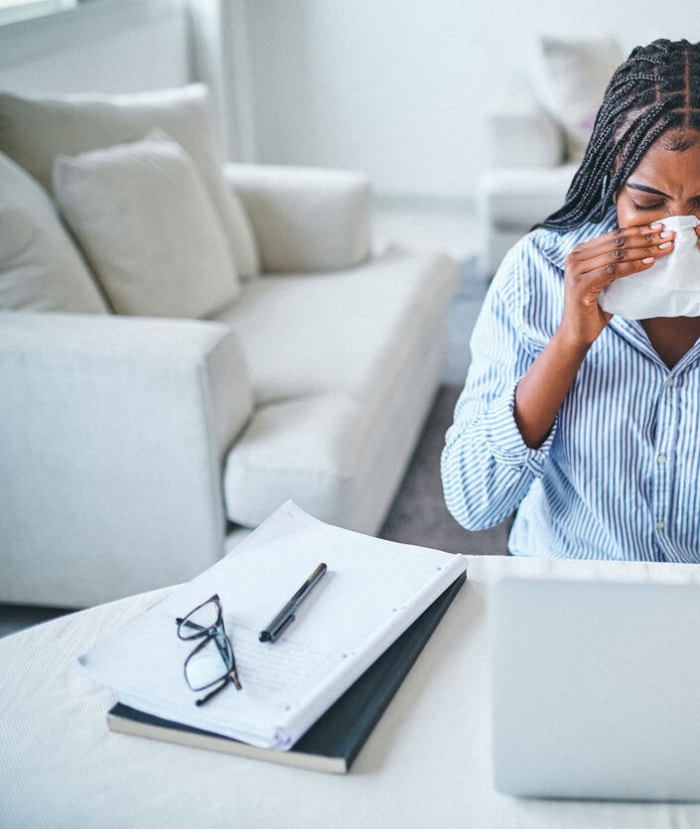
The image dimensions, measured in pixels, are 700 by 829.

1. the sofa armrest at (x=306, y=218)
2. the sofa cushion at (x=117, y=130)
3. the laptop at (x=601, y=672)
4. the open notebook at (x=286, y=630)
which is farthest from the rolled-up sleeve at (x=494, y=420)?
the sofa armrest at (x=306, y=218)

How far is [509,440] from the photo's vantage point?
3.27 feet

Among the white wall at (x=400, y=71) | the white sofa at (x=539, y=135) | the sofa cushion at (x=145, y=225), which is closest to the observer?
the sofa cushion at (x=145, y=225)

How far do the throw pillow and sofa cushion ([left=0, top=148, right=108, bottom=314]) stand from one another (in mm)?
2201

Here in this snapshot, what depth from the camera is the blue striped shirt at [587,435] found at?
1001 millimetres

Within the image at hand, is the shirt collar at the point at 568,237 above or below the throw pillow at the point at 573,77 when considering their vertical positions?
above

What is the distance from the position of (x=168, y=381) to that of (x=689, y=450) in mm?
862

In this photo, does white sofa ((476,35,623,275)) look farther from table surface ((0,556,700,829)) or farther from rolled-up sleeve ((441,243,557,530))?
table surface ((0,556,700,829))

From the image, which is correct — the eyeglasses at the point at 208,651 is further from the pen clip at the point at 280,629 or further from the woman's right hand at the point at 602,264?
the woman's right hand at the point at 602,264

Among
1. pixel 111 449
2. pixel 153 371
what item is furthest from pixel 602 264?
pixel 111 449

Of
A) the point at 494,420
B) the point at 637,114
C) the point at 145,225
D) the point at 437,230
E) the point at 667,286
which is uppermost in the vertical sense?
the point at 637,114

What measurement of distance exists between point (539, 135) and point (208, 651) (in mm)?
3098

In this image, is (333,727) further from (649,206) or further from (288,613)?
(649,206)

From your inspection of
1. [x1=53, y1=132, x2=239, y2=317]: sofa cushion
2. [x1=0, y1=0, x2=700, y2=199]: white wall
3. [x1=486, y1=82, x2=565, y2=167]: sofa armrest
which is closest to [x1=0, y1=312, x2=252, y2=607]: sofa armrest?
[x1=53, y1=132, x2=239, y2=317]: sofa cushion

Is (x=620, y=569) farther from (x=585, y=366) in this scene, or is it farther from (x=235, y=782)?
(x=235, y=782)
